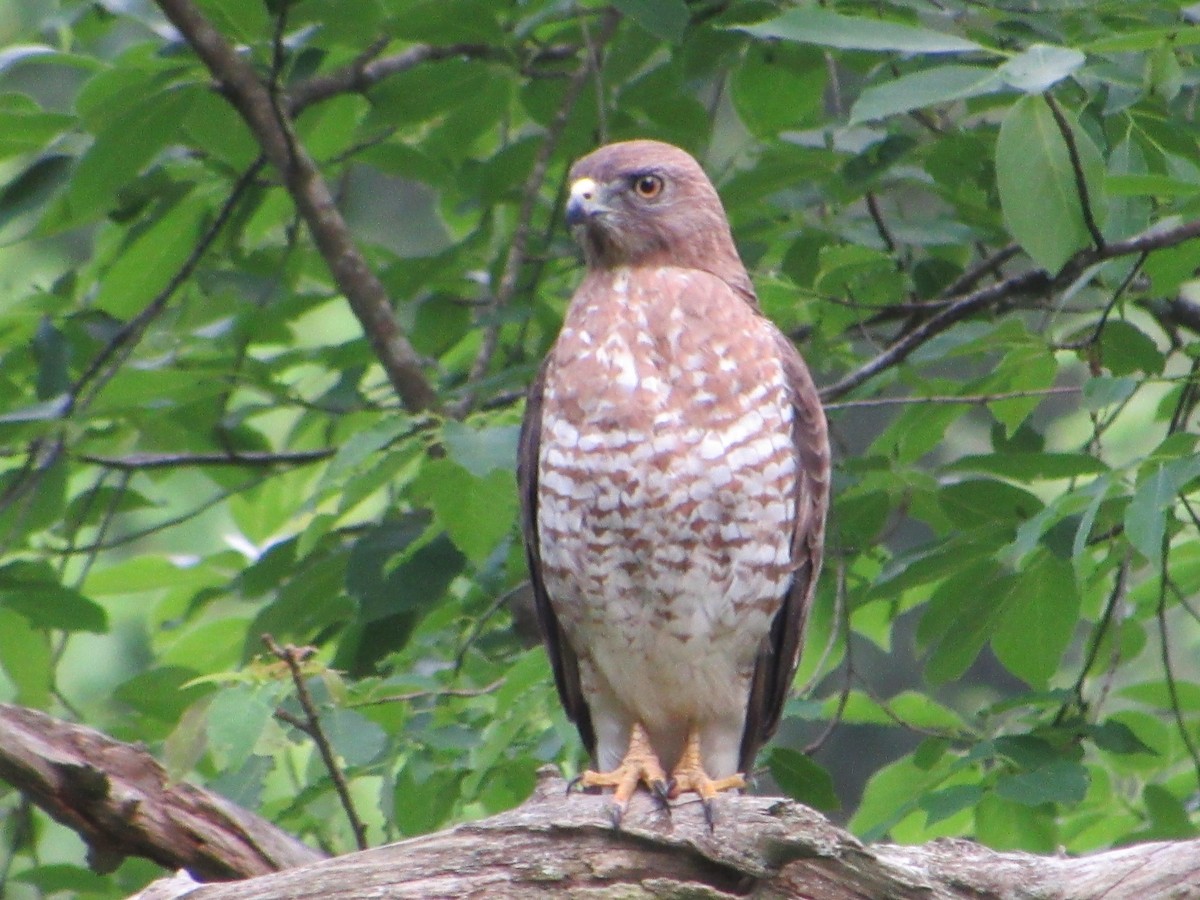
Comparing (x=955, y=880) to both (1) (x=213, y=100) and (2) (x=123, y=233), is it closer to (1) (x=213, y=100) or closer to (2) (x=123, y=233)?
(1) (x=213, y=100)

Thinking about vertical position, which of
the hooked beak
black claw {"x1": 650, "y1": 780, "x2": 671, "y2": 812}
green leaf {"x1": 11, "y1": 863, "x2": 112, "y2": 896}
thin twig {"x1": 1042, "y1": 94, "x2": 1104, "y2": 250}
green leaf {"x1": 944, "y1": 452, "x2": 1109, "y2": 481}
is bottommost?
green leaf {"x1": 11, "y1": 863, "x2": 112, "y2": 896}

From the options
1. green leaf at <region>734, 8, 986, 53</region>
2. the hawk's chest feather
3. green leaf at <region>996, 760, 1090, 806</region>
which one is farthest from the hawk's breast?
green leaf at <region>734, 8, 986, 53</region>

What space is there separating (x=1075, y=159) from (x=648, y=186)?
162 centimetres

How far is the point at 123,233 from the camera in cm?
520

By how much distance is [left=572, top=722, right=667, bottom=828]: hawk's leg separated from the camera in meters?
3.37

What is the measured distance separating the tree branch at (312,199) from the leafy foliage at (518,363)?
5 centimetres

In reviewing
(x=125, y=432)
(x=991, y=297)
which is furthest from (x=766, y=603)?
(x=125, y=432)

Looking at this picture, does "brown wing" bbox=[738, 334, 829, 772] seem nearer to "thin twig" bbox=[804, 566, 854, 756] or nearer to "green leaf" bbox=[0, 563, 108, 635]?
"thin twig" bbox=[804, 566, 854, 756]

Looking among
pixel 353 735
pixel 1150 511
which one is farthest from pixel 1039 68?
pixel 353 735

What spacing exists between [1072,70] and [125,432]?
3290 mm

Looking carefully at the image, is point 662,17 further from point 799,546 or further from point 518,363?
point 518,363

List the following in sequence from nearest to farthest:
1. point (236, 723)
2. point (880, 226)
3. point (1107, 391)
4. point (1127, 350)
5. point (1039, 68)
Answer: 1. point (1039, 68)
2. point (236, 723)
3. point (1107, 391)
4. point (1127, 350)
5. point (880, 226)

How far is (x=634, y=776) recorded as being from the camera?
3521mm

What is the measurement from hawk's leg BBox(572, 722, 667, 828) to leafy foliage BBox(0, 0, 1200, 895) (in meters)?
0.16
